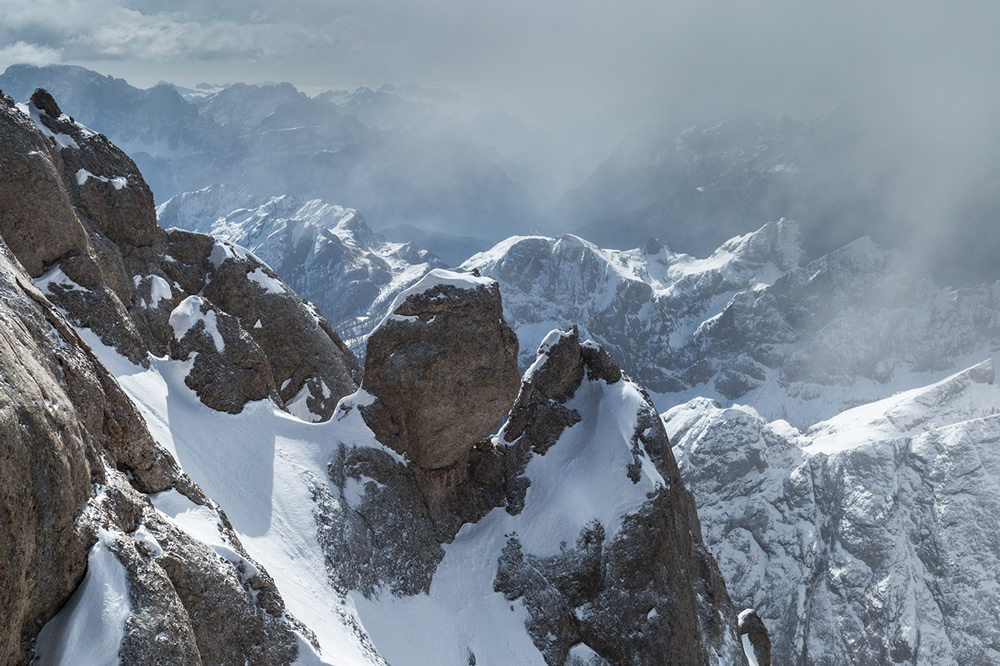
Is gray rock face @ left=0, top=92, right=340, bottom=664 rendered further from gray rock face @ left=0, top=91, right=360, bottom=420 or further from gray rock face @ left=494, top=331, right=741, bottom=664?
gray rock face @ left=494, top=331, right=741, bottom=664

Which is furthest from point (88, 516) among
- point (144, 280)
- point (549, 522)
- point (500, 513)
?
point (144, 280)

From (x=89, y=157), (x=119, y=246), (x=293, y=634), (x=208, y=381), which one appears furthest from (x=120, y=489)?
(x=89, y=157)

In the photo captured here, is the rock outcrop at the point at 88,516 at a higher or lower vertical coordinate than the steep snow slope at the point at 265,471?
higher

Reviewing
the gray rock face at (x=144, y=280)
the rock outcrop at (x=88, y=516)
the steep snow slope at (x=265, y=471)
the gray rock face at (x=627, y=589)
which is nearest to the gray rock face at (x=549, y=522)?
the gray rock face at (x=627, y=589)

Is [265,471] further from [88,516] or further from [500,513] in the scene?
[88,516]

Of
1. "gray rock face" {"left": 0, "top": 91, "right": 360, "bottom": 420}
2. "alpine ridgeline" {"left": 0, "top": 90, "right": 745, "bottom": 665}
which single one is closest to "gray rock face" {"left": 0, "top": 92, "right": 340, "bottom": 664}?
"alpine ridgeline" {"left": 0, "top": 90, "right": 745, "bottom": 665}

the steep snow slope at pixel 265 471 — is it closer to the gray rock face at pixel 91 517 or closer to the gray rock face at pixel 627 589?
the gray rock face at pixel 91 517
